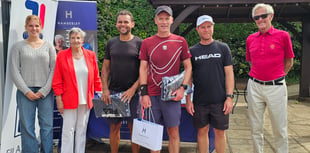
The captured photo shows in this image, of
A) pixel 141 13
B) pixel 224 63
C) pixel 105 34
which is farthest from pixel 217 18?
pixel 224 63

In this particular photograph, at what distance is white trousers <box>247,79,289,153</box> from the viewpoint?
3.08 meters

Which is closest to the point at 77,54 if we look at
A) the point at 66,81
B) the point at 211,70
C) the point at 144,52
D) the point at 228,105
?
the point at 66,81

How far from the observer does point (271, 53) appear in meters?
3.03

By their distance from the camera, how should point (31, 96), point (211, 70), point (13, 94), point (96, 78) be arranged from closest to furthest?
point (211, 70) → point (31, 96) → point (13, 94) → point (96, 78)

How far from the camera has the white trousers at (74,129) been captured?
3127 millimetres

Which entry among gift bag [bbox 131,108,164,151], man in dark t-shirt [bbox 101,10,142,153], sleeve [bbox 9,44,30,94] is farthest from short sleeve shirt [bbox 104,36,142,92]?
sleeve [bbox 9,44,30,94]

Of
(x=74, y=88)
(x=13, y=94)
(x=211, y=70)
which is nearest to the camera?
(x=211, y=70)

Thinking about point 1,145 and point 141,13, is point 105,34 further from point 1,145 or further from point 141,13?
point 1,145

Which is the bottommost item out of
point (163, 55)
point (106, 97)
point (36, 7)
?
point (106, 97)

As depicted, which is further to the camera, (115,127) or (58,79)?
(115,127)

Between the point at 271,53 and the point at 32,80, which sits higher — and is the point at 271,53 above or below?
above

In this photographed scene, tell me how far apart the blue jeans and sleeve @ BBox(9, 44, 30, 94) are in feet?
0.33

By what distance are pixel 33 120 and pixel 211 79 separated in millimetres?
1939

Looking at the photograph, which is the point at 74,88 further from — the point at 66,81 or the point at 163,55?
the point at 163,55
